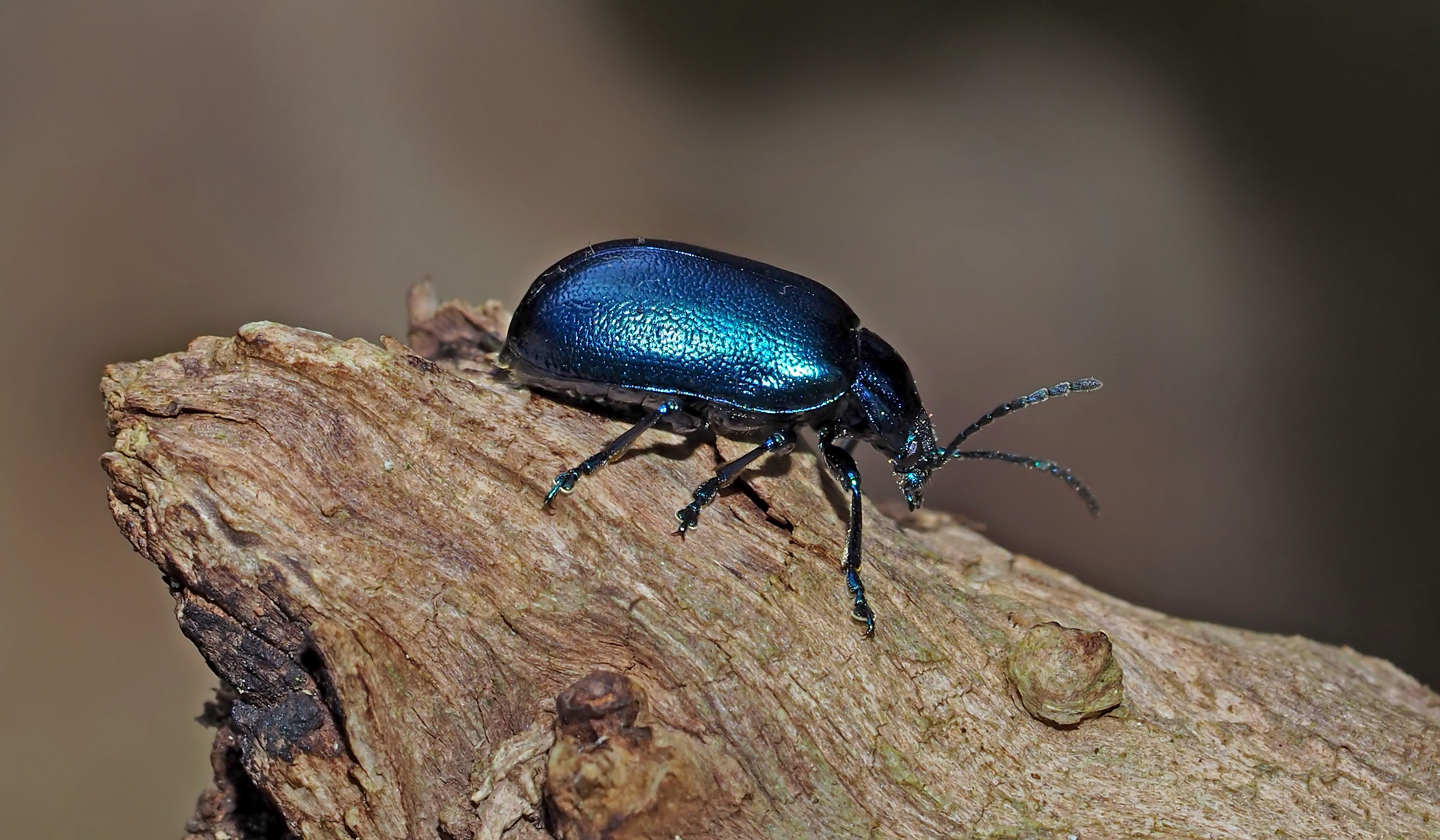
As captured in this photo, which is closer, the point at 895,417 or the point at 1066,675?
the point at 1066,675

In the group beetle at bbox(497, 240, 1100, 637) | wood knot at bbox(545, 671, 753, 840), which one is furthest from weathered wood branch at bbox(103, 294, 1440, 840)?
beetle at bbox(497, 240, 1100, 637)

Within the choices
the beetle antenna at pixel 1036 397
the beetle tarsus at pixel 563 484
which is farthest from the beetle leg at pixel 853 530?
the beetle tarsus at pixel 563 484

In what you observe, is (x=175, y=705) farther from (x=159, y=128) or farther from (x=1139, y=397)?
(x=1139, y=397)

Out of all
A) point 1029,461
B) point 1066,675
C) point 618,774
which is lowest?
point 618,774

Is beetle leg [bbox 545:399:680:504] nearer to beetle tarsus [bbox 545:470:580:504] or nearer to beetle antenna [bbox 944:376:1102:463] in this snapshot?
beetle tarsus [bbox 545:470:580:504]

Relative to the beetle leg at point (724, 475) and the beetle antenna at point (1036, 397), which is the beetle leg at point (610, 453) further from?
the beetle antenna at point (1036, 397)

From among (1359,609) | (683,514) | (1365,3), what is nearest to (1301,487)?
(1359,609)

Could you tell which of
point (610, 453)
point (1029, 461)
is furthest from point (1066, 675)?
point (610, 453)

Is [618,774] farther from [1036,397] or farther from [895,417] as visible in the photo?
[1036,397]
